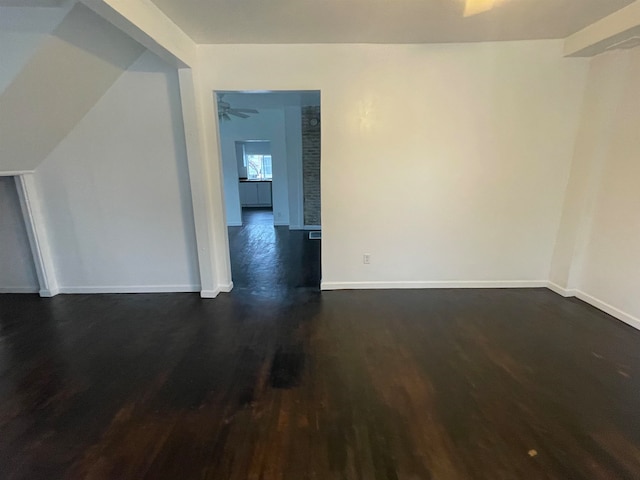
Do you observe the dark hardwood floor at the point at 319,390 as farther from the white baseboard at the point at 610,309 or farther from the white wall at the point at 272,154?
the white wall at the point at 272,154

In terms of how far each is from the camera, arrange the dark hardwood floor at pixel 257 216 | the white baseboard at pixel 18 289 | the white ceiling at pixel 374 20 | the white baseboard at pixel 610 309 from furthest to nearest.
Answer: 1. the dark hardwood floor at pixel 257 216
2. the white baseboard at pixel 18 289
3. the white baseboard at pixel 610 309
4. the white ceiling at pixel 374 20

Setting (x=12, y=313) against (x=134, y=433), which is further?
(x=12, y=313)

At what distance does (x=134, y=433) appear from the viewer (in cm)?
181

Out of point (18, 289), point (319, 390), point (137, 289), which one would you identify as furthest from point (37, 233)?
point (319, 390)

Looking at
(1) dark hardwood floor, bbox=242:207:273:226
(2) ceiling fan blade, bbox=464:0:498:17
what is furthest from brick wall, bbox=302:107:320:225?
(2) ceiling fan blade, bbox=464:0:498:17

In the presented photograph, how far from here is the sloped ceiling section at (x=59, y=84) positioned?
7.91ft

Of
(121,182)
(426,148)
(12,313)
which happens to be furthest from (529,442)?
(12,313)

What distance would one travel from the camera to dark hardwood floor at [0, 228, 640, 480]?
5.34 feet

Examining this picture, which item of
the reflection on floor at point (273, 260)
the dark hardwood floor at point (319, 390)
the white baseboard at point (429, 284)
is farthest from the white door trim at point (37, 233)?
the white baseboard at point (429, 284)

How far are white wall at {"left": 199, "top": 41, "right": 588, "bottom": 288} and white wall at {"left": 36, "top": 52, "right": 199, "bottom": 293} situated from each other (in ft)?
2.22

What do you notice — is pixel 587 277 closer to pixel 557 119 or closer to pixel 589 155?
pixel 589 155

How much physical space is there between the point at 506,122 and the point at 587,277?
1.85 metres

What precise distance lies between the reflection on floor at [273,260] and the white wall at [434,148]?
615 mm

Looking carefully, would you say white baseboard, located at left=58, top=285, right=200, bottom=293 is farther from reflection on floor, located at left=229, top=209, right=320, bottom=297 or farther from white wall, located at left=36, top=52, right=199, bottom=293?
reflection on floor, located at left=229, top=209, right=320, bottom=297
